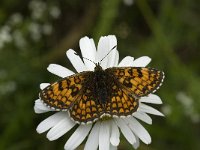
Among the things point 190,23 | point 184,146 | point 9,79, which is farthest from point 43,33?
point 184,146

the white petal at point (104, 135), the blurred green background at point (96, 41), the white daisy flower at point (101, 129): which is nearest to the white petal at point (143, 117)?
the white daisy flower at point (101, 129)

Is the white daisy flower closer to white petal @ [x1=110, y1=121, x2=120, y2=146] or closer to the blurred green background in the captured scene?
white petal @ [x1=110, y1=121, x2=120, y2=146]

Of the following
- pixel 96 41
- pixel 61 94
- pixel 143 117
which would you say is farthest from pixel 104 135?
pixel 96 41

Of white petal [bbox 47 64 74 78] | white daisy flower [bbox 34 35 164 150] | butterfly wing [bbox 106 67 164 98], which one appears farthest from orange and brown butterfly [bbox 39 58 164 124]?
white petal [bbox 47 64 74 78]

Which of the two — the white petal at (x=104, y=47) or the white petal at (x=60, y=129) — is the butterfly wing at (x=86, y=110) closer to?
the white petal at (x=60, y=129)

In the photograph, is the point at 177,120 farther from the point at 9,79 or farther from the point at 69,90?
the point at 69,90

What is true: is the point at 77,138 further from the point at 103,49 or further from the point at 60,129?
the point at 103,49

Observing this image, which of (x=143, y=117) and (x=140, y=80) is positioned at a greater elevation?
(x=140, y=80)

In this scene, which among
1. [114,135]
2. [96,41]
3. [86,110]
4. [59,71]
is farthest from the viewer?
[96,41]
